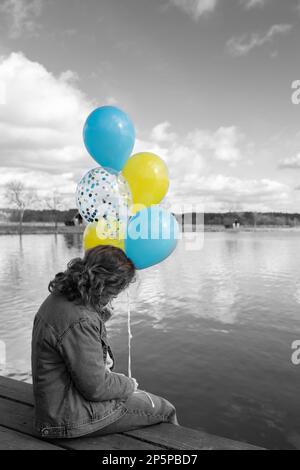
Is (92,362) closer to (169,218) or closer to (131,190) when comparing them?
(169,218)

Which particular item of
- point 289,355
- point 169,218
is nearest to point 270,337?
point 289,355

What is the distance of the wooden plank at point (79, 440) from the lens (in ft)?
7.46

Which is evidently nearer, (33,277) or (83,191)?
(83,191)

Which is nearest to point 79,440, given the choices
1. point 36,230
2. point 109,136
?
point 109,136

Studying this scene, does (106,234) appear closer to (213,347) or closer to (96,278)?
(96,278)

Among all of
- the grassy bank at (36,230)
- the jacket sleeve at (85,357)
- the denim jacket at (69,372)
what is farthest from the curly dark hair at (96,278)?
the grassy bank at (36,230)

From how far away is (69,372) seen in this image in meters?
2.15

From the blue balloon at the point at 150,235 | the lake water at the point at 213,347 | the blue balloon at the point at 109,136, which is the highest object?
the blue balloon at the point at 109,136

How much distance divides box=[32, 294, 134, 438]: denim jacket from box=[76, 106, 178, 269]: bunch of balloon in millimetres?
1186

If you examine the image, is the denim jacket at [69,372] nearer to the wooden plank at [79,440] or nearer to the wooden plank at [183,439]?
the wooden plank at [79,440]

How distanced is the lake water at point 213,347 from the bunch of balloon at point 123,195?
80.2 inches
